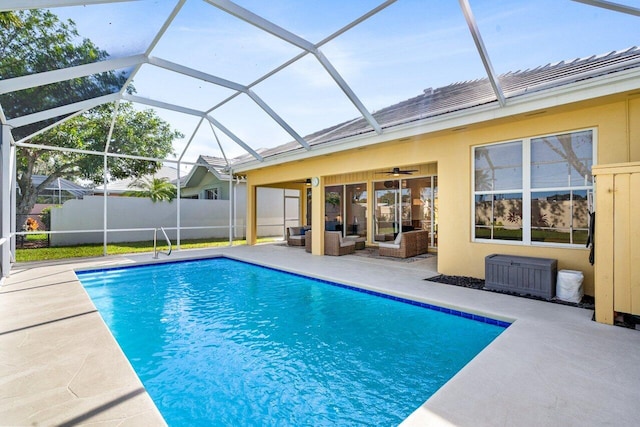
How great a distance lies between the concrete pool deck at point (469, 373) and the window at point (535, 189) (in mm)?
1719

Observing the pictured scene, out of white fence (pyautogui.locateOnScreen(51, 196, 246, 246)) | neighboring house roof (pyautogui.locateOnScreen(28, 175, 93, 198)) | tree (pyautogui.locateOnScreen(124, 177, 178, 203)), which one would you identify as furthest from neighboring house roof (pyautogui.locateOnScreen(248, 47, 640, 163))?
neighboring house roof (pyautogui.locateOnScreen(28, 175, 93, 198))

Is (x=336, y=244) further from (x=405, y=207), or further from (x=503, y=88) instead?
(x=503, y=88)

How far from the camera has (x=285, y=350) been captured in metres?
4.14

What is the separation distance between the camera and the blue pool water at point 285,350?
2.97 meters

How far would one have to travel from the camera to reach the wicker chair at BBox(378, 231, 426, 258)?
9859mm

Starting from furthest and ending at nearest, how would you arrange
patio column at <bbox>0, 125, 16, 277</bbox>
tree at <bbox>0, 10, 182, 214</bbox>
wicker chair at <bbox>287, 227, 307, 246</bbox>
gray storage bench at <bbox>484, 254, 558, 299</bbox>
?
wicker chair at <bbox>287, 227, 307, 246</bbox>
patio column at <bbox>0, 125, 16, 277</bbox>
gray storage bench at <bbox>484, 254, 558, 299</bbox>
tree at <bbox>0, 10, 182, 214</bbox>

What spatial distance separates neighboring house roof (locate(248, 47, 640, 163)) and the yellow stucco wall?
0.51 m

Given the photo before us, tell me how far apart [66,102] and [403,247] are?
965cm

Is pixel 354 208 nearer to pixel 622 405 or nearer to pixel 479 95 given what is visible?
pixel 479 95

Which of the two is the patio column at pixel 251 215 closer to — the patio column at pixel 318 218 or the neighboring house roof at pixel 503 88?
the patio column at pixel 318 218

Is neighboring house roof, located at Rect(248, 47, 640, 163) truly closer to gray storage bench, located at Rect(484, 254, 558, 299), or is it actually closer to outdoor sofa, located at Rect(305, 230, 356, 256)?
gray storage bench, located at Rect(484, 254, 558, 299)

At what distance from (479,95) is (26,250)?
16.5 metres

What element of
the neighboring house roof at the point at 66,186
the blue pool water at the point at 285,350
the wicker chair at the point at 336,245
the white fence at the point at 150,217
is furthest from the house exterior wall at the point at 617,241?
the neighboring house roof at the point at 66,186

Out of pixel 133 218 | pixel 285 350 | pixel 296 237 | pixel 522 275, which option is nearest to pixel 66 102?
pixel 285 350
